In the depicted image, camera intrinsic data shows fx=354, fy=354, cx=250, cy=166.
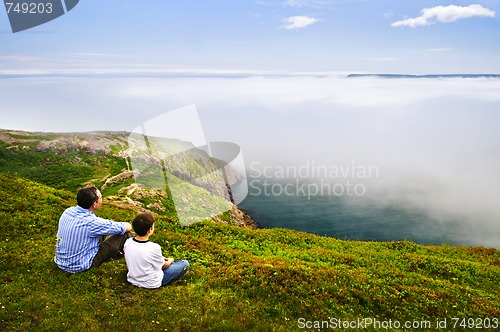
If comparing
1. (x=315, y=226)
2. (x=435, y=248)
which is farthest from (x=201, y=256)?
(x=315, y=226)

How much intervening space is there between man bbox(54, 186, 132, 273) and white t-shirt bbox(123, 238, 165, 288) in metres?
1.14

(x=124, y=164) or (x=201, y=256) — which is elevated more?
(x=201, y=256)

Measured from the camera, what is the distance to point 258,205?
397 ft

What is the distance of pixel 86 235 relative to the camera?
42.8 feet

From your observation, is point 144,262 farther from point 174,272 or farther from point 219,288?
point 219,288

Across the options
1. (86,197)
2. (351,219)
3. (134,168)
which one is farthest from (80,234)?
(351,219)

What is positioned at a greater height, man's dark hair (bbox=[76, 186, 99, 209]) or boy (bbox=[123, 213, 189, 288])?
man's dark hair (bbox=[76, 186, 99, 209])

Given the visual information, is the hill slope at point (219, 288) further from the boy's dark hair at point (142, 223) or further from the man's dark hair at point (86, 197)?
the man's dark hair at point (86, 197)

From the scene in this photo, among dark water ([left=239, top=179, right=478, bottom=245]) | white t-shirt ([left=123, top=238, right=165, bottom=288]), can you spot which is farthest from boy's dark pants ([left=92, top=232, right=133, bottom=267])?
dark water ([left=239, top=179, right=478, bottom=245])

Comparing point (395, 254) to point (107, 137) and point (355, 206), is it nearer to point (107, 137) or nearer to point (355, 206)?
point (107, 137)

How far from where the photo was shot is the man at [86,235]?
1292 cm

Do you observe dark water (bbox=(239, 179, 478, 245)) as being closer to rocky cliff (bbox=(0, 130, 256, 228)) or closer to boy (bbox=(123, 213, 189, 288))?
rocky cliff (bbox=(0, 130, 256, 228))

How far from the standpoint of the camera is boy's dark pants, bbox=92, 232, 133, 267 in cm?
1401

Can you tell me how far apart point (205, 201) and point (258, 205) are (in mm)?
76112
